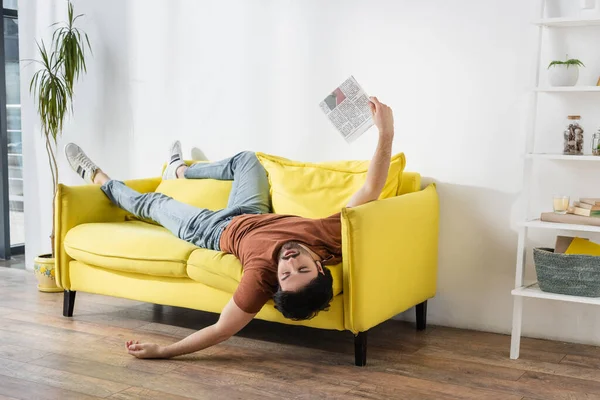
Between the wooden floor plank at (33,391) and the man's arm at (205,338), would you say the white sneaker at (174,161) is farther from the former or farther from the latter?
the wooden floor plank at (33,391)

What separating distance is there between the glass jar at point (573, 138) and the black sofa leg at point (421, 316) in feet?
3.19

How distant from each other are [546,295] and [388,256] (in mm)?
655

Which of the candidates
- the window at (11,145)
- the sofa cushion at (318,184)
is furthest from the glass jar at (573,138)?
the window at (11,145)

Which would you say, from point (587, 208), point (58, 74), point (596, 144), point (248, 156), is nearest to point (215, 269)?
point (248, 156)

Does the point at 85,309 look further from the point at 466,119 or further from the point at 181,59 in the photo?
the point at 466,119

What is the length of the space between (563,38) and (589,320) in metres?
1.25

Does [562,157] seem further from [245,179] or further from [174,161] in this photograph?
[174,161]

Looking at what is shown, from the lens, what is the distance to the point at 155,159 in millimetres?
4477

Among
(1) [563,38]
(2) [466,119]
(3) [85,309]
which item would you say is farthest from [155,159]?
(1) [563,38]

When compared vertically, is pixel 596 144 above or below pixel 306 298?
above

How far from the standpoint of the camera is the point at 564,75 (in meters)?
3.07

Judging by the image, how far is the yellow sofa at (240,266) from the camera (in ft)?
9.62

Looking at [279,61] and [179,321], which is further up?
[279,61]

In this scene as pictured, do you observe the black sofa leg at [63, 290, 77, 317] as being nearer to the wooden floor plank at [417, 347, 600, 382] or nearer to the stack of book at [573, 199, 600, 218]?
the wooden floor plank at [417, 347, 600, 382]
